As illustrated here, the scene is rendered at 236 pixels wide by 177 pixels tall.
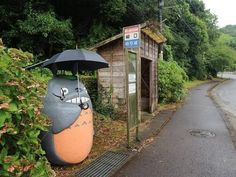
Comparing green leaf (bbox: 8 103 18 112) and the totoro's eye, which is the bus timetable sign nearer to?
the totoro's eye

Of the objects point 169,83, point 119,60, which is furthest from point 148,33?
point 169,83

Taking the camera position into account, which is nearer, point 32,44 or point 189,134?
point 189,134

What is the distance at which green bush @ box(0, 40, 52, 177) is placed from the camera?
96.2 inches

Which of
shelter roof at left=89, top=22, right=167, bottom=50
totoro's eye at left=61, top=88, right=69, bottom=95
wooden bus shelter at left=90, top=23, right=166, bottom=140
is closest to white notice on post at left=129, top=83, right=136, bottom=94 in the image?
wooden bus shelter at left=90, top=23, right=166, bottom=140

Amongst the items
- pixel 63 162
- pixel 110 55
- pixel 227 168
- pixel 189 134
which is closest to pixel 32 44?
pixel 110 55

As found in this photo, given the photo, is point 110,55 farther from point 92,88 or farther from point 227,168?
point 227,168

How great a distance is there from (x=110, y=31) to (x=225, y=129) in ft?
28.9

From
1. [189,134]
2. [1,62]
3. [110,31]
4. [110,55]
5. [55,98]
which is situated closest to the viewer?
[1,62]

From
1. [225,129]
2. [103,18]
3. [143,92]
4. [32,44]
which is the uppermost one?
[103,18]

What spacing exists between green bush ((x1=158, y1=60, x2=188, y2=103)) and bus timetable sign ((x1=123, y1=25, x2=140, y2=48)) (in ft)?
24.7

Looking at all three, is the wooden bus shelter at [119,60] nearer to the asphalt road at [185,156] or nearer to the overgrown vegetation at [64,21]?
the asphalt road at [185,156]

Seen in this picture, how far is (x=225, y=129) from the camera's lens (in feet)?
30.0

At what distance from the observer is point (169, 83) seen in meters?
14.2

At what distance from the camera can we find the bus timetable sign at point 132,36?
6.36 metres
